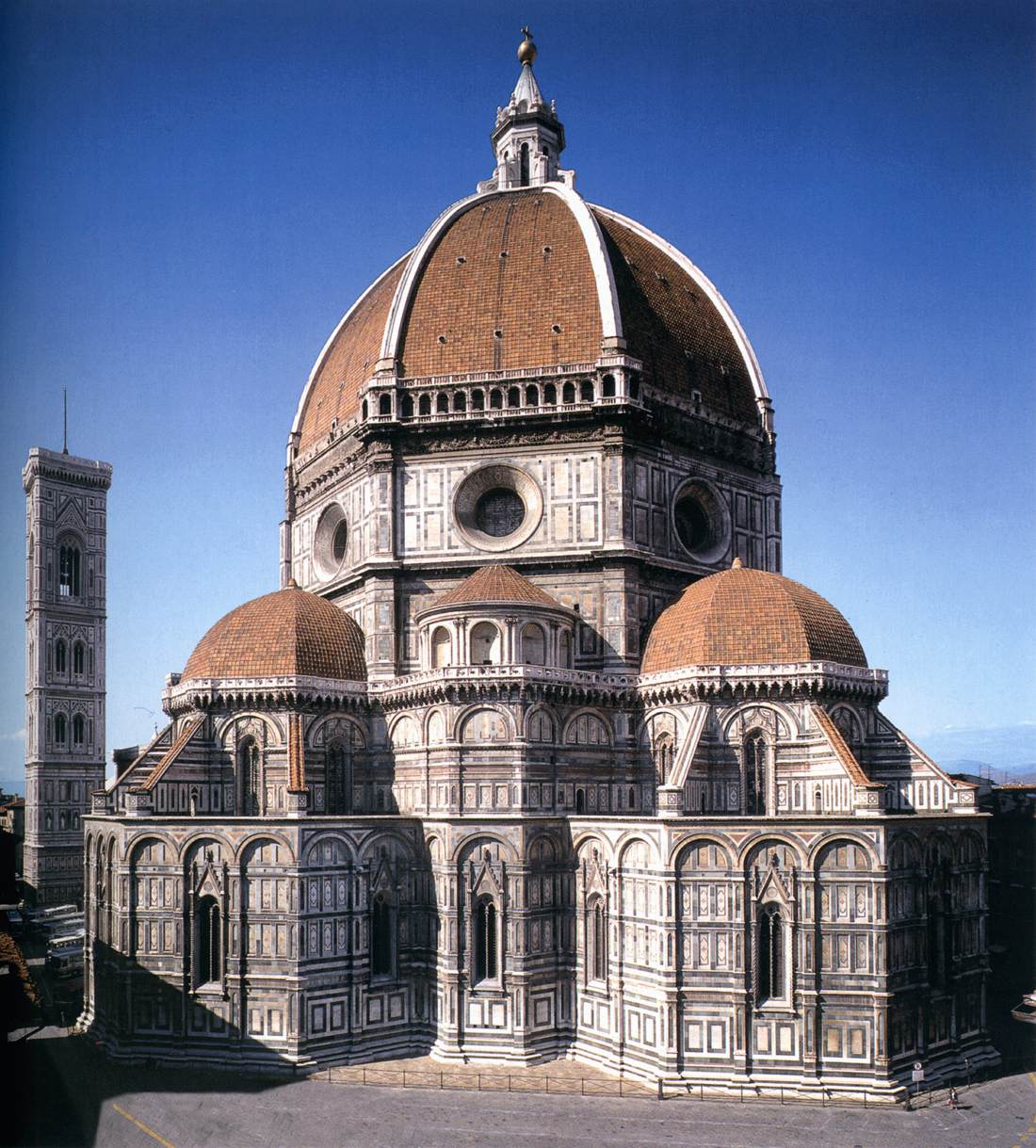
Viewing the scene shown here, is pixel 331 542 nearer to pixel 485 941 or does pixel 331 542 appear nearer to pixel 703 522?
pixel 703 522

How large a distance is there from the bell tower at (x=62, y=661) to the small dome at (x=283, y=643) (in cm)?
3892

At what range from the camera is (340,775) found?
45.0 meters

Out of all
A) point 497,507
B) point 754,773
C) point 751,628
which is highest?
point 497,507

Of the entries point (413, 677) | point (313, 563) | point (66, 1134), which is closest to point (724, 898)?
point (413, 677)

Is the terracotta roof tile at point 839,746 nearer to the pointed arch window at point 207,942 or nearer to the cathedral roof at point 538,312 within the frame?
the cathedral roof at point 538,312

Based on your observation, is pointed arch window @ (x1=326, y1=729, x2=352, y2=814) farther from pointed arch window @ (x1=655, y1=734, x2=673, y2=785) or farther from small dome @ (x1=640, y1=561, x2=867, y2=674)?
small dome @ (x1=640, y1=561, x2=867, y2=674)

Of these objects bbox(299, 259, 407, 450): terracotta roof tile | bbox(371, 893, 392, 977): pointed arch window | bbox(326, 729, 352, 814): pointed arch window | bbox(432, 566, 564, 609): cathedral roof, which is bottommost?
bbox(371, 893, 392, 977): pointed arch window

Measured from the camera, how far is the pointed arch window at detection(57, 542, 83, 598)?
8288 cm

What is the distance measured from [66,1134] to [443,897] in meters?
13.4

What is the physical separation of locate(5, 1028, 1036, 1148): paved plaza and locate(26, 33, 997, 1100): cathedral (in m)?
1.52

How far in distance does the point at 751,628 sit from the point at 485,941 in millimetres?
14125

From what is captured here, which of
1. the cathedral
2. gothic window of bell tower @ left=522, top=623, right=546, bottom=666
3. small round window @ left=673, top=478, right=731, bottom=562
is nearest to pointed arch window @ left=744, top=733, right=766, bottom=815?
the cathedral

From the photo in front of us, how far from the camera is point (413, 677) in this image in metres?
43.3

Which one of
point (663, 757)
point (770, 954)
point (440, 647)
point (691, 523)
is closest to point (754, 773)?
point (663, 757)
